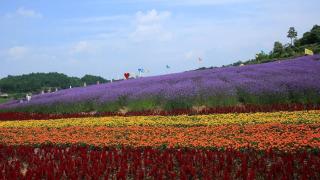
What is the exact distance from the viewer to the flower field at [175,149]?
845 centimetres

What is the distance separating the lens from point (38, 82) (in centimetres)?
5756

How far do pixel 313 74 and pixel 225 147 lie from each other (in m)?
11.6

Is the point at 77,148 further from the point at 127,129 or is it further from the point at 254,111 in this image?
the point at 254,111

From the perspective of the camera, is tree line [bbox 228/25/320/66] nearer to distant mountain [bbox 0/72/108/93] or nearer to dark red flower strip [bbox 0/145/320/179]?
distant mountain [bbox 0/72/108/93]

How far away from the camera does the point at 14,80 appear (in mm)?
61906

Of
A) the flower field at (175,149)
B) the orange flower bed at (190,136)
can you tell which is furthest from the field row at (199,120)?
the orange flower bed at (190,136)

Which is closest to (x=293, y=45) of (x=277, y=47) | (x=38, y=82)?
(x=277, y=47)

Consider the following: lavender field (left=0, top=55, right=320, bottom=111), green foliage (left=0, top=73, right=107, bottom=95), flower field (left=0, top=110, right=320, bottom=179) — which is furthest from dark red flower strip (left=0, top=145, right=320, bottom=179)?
green foliage (left=0, top=73, right=107, bottom=95)

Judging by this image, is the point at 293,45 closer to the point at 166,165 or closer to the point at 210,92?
the point at 210,92

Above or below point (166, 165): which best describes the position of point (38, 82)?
Answer: above

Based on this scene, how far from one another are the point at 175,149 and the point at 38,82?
4955 centimetres

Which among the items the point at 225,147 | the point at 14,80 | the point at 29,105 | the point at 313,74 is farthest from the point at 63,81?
the point at 225,147

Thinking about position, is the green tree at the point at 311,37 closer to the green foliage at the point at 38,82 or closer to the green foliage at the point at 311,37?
the green foliage at the point at 311,37

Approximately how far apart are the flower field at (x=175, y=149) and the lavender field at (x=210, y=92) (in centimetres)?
321
